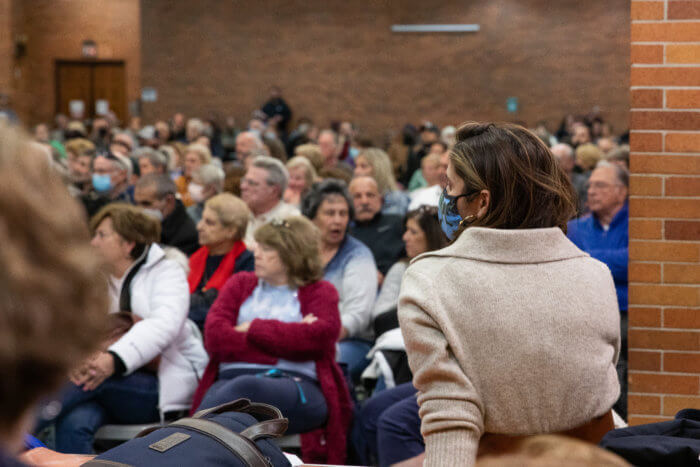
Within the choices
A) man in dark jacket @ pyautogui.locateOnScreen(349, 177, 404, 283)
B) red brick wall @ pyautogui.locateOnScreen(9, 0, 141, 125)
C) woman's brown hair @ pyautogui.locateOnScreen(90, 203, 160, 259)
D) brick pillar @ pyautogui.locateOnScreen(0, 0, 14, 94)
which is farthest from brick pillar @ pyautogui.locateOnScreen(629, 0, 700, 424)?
brick pillar @ pyautogui.locateOnScreen(0, 0, 14, 94)

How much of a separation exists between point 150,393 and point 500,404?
2.35 meters

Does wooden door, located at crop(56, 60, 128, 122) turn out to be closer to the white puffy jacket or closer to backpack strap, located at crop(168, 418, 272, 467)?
the white puffy jacket

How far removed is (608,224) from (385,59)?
13.9m

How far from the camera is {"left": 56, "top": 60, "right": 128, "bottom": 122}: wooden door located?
20.3 meters

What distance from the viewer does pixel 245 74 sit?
1864cm

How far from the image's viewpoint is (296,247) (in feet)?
12.6

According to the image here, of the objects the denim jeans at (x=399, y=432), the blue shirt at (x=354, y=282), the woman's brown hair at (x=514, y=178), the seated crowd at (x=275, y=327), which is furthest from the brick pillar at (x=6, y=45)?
the woman's brown hair at (x=514, y=178)

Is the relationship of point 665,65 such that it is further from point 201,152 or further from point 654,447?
point 201,152

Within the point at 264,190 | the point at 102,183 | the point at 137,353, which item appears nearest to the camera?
the point at 137,353

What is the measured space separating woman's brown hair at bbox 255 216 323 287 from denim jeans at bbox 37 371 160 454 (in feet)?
2.61

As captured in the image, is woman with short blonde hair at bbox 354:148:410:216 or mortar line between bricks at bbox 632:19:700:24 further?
woman with short blonde hair at bbox 354:148:410:216

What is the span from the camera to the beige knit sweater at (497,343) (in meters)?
1.74

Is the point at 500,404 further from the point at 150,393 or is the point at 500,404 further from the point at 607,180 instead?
the point at 607,180

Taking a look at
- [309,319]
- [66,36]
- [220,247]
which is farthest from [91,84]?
[309,319]
